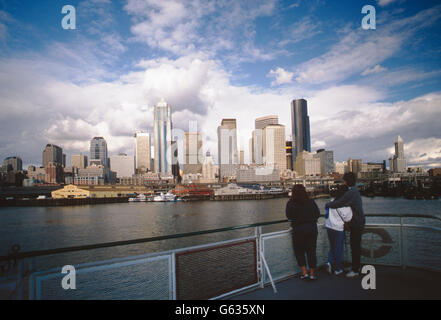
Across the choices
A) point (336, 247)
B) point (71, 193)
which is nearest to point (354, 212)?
point (336, 247)

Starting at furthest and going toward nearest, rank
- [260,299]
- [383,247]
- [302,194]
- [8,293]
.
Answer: [383,247] < [302,194] < [260,299] < [8,293]

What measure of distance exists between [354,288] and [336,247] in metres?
0.82

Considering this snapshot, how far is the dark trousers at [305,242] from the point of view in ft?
16.7

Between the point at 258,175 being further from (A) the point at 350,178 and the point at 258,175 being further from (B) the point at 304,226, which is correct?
(B) the point at 304,226

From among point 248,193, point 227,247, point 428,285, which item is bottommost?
point 248,193

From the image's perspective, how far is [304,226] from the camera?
5.08m

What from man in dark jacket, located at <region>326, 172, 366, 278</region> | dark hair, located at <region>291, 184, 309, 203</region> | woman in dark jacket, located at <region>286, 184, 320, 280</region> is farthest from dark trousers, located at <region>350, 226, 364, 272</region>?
dark hair, located at <region>291, 184, 309, 203</region>

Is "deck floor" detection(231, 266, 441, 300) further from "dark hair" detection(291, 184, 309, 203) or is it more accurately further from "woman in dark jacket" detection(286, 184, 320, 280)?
"dark hair" detection(291, 184, 309, 203)

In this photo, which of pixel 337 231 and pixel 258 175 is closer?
pixel 337 231
